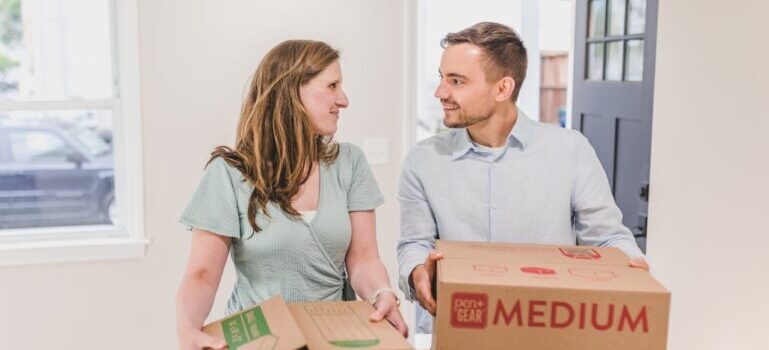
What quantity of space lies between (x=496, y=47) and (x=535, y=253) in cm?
57

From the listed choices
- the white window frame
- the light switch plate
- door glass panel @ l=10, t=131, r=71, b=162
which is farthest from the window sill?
the light switch plate

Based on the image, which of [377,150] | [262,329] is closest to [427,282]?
[262,329]

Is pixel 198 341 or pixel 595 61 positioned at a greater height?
pixel 595 61

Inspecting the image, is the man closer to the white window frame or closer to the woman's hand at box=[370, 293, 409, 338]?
the woman's hand at box=[370, 293, 409, 338]

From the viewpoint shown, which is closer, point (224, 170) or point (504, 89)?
point (224, 170)

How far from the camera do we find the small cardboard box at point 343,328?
1.14m

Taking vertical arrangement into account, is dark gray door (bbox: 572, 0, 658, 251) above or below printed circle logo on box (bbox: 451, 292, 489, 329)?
above

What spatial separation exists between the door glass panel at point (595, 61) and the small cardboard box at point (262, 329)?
2.30 metres

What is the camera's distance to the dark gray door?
9.19 feet

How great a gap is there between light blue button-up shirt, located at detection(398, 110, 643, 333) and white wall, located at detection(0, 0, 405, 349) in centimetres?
151

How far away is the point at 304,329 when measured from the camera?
1187 mm

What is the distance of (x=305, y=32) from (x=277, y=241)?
1631mm

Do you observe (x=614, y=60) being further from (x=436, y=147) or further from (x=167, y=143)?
(x=167, y=143)

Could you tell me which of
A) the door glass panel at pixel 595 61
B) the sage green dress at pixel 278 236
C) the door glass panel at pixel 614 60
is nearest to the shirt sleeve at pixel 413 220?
the sage green dress at pixel 278 236
